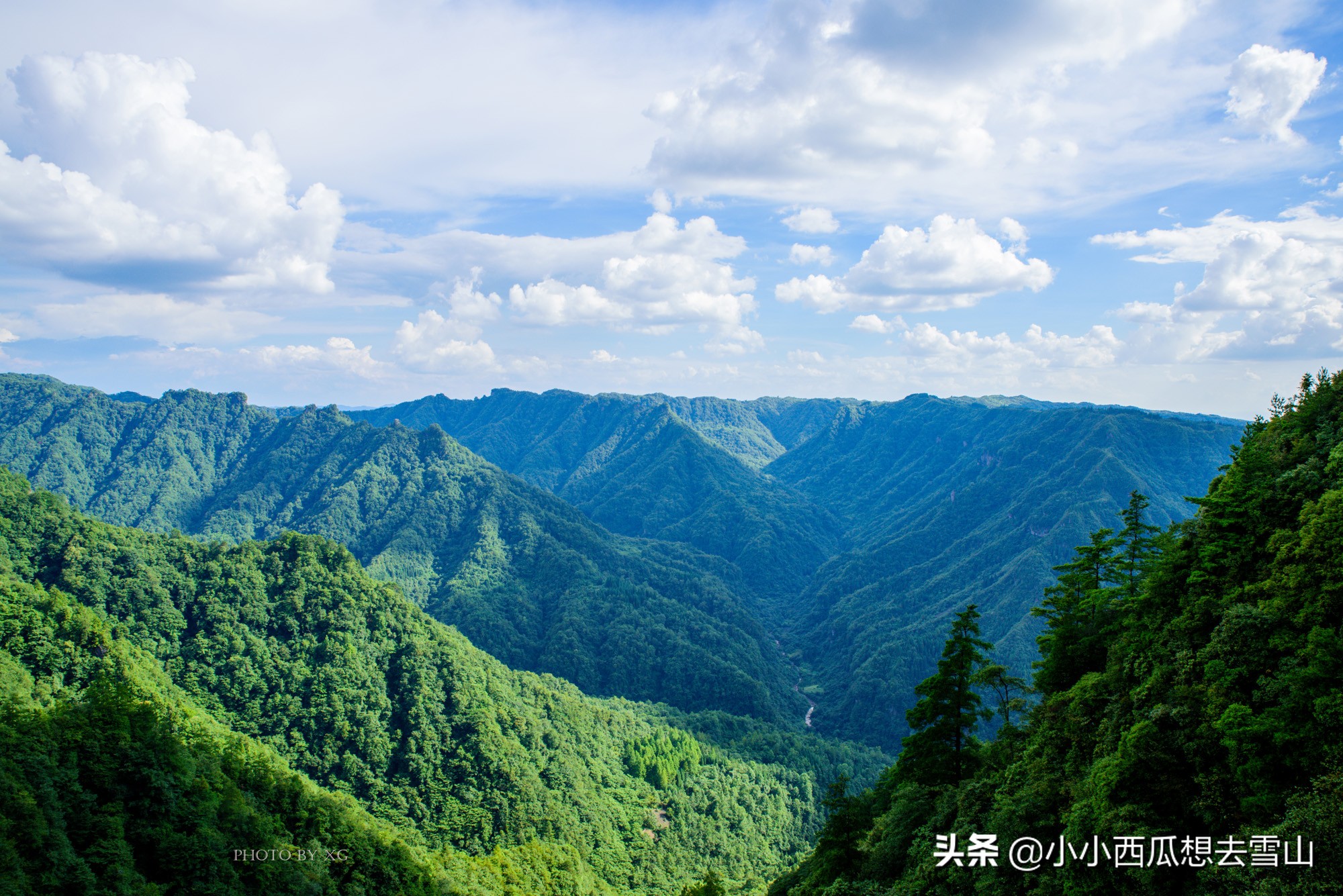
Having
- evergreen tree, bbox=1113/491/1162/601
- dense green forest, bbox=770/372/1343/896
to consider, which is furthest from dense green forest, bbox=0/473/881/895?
evergreen tree, bbox=1113/491/1162/601

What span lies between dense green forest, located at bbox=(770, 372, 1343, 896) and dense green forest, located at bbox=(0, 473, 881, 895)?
173ft

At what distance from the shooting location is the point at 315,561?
134000 mm

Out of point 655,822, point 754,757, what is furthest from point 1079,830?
point 754,757

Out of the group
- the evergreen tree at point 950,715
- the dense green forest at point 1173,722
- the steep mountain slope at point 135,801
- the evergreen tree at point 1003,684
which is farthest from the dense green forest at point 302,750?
the evergreen tree at point 1003,684

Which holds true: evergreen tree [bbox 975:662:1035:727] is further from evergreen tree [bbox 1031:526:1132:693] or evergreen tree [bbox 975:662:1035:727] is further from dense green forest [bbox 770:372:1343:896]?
evergreen tree [bbox 1031:526:1132:693]

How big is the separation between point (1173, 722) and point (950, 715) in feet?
49.7

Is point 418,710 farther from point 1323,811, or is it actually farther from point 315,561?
point 1323,811

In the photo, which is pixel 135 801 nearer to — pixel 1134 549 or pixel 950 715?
pixel 950 715

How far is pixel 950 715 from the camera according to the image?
4525 cm

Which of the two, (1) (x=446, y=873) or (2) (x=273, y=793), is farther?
(1) (x=446, y=873)

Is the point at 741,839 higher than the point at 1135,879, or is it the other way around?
the point at 1135,879

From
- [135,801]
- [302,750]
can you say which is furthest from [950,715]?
[302,750]

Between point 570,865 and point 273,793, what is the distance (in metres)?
52.9

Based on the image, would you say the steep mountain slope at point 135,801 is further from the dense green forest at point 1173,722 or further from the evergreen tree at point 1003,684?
the evergreen tree at point 1003,684
